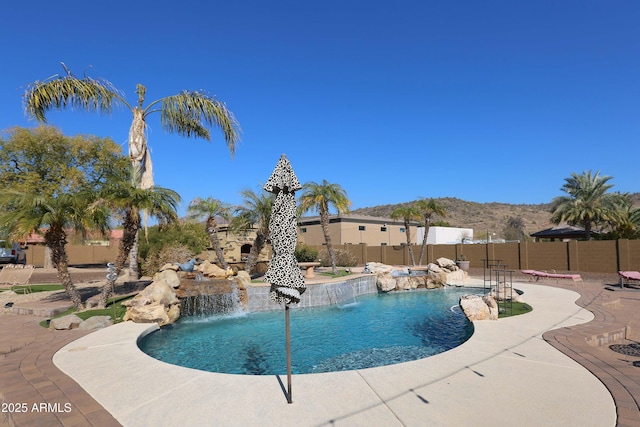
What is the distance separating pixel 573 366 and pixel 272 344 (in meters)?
6.06

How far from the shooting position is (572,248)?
23438mm

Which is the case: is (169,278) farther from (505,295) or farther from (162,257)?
(505,295)

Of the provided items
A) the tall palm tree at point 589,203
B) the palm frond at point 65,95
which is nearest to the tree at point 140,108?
the palm frond at point 65,95

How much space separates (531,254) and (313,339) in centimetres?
2234

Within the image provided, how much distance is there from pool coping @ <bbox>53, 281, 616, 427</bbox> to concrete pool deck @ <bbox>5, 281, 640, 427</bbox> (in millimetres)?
14

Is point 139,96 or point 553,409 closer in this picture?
point 553,409

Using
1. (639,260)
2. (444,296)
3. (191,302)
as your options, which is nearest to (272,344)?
(191,302)

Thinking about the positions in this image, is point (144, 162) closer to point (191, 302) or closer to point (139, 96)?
point (139, 96)

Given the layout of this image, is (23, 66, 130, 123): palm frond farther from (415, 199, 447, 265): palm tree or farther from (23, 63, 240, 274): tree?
(415, 199, 447, 265): palm tree

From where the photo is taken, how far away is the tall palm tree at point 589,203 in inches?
1109

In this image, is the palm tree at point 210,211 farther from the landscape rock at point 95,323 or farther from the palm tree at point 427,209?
the palm tree at point 427,209

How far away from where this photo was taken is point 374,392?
4.91m

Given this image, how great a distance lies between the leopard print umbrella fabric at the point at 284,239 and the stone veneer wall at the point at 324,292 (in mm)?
9683

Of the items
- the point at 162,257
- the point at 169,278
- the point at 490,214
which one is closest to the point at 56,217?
the point at 169,278
